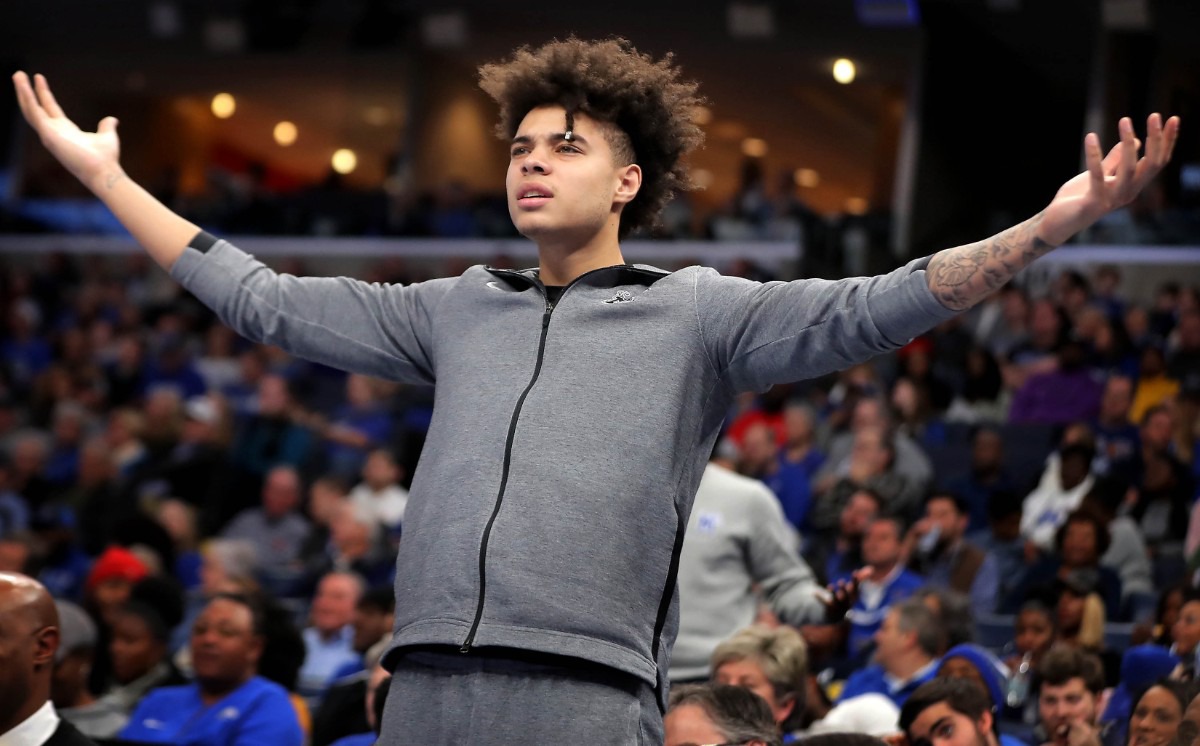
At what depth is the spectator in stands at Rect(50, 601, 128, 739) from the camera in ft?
14.4

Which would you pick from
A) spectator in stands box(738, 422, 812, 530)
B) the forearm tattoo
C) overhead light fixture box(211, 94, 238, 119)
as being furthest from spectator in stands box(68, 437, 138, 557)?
overhead light fixture box(211, 94, 238, 119)

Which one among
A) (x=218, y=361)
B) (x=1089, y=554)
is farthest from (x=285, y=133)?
(x=1089, y=554)

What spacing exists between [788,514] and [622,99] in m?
5.15

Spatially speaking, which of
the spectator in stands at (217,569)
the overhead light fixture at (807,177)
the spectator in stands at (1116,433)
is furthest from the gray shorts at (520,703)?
the overhead light fixture at (807,177)

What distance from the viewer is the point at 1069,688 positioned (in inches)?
150

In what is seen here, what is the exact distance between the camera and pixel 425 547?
1854mm

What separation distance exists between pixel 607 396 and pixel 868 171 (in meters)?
13.9

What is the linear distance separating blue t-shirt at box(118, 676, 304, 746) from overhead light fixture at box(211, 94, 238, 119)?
12.8 m

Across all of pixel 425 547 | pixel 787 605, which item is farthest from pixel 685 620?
pixel 425 547

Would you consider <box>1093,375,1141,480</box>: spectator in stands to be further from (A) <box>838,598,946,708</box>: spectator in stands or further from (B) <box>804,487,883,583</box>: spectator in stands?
(A) <box>838,598,946,708</box>: spectator in stands

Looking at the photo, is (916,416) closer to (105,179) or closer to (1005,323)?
(1005,323)

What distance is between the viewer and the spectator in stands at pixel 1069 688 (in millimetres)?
3775

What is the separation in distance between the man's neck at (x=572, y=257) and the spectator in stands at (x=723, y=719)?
3.18 feet

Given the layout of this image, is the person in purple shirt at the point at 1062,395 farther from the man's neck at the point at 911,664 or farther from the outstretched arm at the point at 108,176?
the outstretched arm at the point at 108,176
